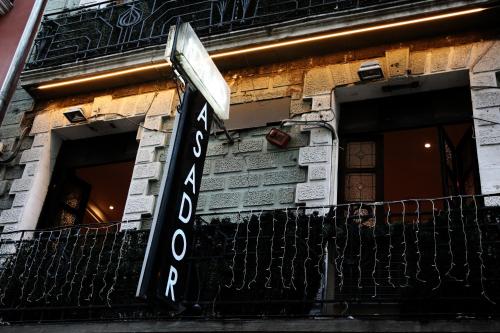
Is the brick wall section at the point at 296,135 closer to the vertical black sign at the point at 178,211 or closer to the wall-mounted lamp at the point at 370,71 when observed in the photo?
the wall-mounted lamp at the point at 370,71

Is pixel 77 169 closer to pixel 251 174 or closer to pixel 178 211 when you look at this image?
pixel 251 174

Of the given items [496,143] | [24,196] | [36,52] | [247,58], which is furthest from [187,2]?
[496,143]

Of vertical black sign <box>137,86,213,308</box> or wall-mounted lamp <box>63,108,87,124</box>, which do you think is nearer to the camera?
vertical black sign <box>137,86,213,308</box>

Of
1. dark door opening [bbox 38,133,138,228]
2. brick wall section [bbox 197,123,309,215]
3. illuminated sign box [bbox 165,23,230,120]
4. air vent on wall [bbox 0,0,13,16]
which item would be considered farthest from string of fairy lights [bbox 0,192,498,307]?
air vent on wall [bbox 0,0,13,16]

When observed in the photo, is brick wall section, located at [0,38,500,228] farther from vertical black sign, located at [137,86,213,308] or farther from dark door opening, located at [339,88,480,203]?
vertical black sign, located at [137,86,213,308]

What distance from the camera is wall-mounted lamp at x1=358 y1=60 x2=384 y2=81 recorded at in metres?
9.67

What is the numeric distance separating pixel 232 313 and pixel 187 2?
5.96 m

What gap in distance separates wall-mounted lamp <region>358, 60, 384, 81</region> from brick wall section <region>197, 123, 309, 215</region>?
1.18m

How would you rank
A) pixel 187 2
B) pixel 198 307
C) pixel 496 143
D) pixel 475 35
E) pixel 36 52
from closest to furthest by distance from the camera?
pixel 198 307 → pixel 496 143 → pixel 475 35 → pixel 187 2 → pixel 36 52

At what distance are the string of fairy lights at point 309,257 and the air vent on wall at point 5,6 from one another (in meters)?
6.02

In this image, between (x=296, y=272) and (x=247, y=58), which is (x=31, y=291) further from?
(x=247, y=58)

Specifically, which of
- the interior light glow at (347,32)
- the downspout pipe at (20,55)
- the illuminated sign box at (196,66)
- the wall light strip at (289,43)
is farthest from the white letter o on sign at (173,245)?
the downspout pipe at (20,55)

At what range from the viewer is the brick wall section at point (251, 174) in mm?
9438

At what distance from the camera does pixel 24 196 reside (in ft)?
36.1
